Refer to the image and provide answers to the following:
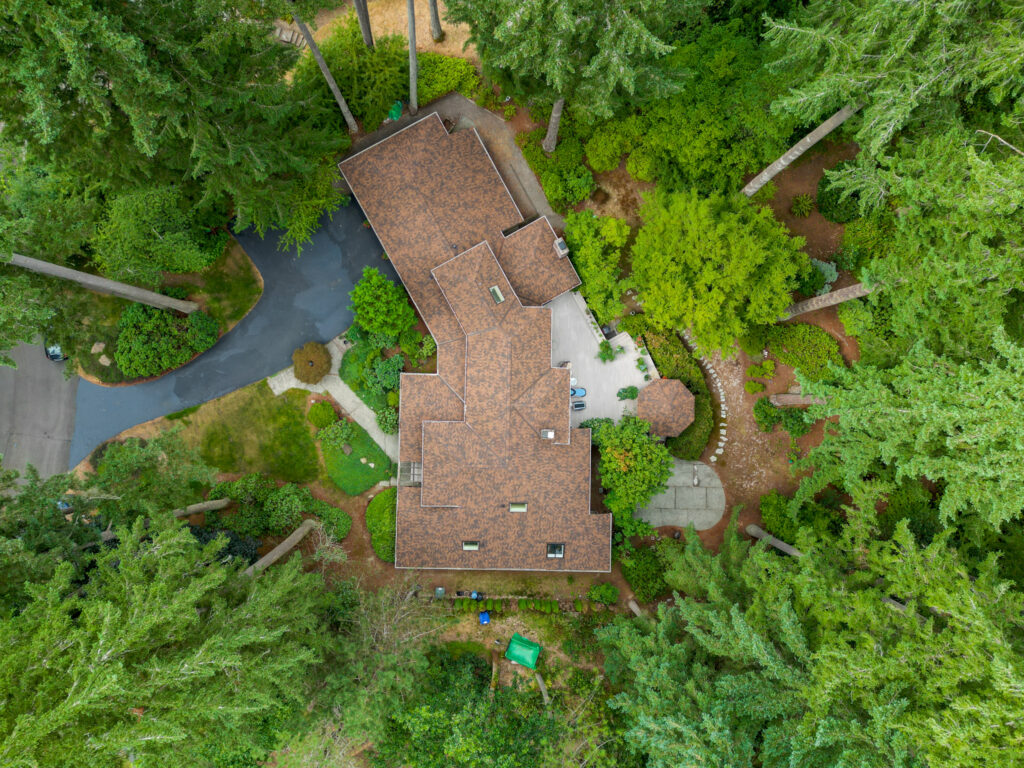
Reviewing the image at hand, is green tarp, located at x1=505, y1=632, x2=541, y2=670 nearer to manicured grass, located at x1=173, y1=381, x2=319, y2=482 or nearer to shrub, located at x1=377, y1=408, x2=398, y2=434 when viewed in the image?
shrub, located at x1=377, y1=408, x2=398, y2=434

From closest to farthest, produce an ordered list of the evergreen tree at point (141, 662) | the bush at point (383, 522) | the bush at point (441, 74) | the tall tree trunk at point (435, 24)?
the evergreen tree at point (141, 662) < the tall tree trunk at point (435, 24) < the bush at point (383, 522) < the bush at point (441, 74)

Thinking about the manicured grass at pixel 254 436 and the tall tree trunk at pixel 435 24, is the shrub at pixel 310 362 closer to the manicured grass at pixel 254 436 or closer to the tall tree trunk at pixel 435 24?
the manicured grass at pixel 254 436

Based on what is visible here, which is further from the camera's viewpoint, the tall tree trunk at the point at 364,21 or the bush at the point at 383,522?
the bush at the point at 383,522

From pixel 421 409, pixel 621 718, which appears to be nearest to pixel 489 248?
pixel 421 409

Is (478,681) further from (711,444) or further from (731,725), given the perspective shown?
(711,444)

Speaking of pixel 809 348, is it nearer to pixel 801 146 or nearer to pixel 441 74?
pixel 801 146

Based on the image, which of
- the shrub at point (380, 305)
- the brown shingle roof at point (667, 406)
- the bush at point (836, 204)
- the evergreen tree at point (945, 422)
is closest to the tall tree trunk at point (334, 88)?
the shrub at point (380, 305)

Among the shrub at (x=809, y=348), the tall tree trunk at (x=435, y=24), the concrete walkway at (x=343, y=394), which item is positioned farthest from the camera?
the concrete walkway at (x=343, y=394)
